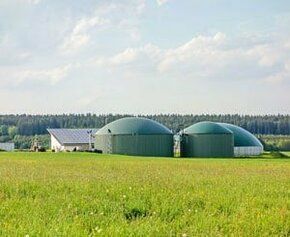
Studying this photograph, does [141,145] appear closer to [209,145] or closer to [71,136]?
[209,145]

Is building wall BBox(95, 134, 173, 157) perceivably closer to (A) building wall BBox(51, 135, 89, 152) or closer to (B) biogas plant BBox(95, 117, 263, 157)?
(B) biogas plant BBox(95, 117, 263, 157)

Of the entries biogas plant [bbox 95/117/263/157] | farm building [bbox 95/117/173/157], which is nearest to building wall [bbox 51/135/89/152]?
biogas plant [bbox 95/117/263/157]

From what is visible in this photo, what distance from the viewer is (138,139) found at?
9275 centimetres

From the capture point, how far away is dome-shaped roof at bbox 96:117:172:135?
93562 mm

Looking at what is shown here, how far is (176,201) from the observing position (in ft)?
43.3

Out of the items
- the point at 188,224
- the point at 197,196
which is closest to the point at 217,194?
the point at 197,196

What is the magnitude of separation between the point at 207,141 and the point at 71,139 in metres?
42.5

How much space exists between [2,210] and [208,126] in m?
85.1

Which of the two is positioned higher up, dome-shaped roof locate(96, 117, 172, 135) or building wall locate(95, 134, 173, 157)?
dome-shaped roof locate(96, 117, 172, 135)

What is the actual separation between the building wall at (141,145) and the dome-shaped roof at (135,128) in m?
0.79

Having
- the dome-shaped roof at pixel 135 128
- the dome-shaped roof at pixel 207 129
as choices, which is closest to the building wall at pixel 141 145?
the dome-shaped roof at pixel 135 128

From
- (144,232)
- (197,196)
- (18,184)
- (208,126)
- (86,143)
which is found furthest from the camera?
(86,143)

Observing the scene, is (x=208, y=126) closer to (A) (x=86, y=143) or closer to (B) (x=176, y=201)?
(A) (x=86, y=143)

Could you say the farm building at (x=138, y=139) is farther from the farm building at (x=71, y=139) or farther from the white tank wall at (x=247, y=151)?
the farm building at (x=71, y=139)
